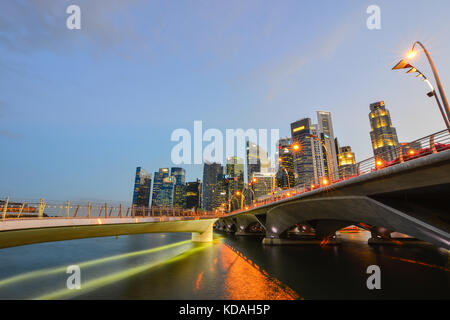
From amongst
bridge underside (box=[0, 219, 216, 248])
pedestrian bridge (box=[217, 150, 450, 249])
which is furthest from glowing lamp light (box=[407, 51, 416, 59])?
bridge underside (box=[0, 219, 216, 248])

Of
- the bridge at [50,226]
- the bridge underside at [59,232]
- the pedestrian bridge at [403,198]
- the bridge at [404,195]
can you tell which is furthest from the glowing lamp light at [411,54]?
the bridge underside at [59,232]

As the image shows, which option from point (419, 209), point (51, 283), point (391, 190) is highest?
point (391, 190)

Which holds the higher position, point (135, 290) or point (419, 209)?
point (419, 209)

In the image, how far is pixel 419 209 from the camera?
13.8 metres

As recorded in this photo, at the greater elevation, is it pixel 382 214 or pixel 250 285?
pixel 382 214

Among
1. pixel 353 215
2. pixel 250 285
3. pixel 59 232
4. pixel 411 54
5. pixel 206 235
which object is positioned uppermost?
pixel 411 54

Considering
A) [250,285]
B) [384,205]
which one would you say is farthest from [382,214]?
[250,285]

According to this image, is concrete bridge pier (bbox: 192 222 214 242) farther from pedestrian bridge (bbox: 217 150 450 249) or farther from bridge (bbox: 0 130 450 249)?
pedestrian bridge (bbox: 217 150 450 249)

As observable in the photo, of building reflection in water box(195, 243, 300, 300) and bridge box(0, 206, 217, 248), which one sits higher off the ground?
bridge box(0, 206, 217, 248)

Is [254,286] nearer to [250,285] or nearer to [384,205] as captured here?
[250,285]
